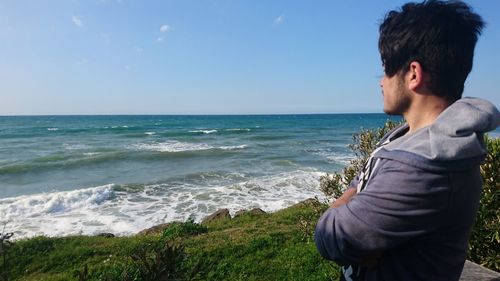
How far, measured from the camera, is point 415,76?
1.40m

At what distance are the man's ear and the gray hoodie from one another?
146 mm

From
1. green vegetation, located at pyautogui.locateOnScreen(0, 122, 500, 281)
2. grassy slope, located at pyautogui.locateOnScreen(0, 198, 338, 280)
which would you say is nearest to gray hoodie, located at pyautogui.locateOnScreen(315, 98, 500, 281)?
green vegetation, located at pyautogui.locateOnScreen(0, 122, 500, 281)

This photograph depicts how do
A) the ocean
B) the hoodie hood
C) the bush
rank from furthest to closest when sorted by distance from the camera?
the ocean, the bush, the hoodie hood

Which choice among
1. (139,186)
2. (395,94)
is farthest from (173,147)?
(395,94)

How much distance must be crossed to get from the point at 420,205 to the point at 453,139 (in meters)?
0.23

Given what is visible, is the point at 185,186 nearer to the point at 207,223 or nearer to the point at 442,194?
the point at 207,223

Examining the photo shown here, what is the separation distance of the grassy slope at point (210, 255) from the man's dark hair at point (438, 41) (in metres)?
4.08

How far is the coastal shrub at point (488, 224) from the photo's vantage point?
4465mm

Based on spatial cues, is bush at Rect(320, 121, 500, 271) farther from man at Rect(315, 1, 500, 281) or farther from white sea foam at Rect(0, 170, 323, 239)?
white sea foam at Rect(0, 170, 323, 239)

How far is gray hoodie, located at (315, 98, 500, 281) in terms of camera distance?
1219 mm

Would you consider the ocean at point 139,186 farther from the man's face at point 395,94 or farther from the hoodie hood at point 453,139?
the hoodie hood at point 453,139

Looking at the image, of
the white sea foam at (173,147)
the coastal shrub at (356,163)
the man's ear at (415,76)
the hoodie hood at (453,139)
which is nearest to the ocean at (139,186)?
the coastal shrub at (356,163)

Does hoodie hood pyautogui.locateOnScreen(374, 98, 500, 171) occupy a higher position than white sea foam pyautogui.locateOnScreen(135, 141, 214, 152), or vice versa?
hoodie hood pyautogui.locateOnScreen(374, 98, 500, 171)

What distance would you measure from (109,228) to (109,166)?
12127 mm
